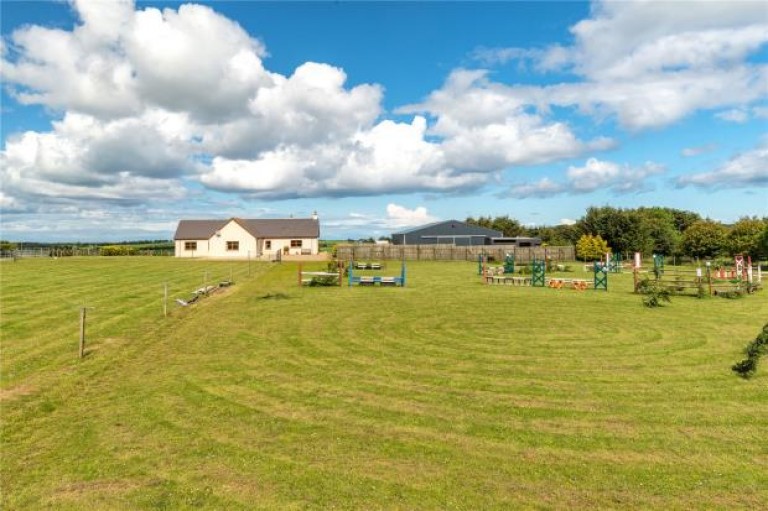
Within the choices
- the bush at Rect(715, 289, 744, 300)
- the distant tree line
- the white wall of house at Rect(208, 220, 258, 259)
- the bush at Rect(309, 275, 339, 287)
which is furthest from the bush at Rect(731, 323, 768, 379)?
the white wall of house at Rect(208, 220, 258, 259)

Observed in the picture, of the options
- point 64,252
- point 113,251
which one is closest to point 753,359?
point 113,251

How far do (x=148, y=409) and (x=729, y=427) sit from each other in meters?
10.8

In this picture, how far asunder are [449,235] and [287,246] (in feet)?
83.3

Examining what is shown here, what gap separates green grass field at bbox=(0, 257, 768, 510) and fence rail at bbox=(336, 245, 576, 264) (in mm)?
44139

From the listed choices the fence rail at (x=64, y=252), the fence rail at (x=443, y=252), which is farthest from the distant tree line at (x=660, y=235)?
the fence rail at (x=64, y=252)

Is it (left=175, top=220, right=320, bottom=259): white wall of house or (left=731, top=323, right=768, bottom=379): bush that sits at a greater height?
(left=175, top=220, right=320, bottom=259): white wall of house

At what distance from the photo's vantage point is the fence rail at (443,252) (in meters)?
62.5

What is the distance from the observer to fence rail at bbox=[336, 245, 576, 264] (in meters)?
62.5

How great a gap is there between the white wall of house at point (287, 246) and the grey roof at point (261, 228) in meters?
0.63

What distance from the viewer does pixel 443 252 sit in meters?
63.6

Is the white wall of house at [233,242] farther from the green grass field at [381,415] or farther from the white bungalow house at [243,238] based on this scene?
the green grass field at [381,415]

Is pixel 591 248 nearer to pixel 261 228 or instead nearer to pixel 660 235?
pixel 660 235

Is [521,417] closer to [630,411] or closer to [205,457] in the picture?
[630,411]

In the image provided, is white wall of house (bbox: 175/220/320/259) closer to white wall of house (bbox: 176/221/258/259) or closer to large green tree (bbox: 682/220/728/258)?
white wall of house (bbox: 176/221/258/259)
